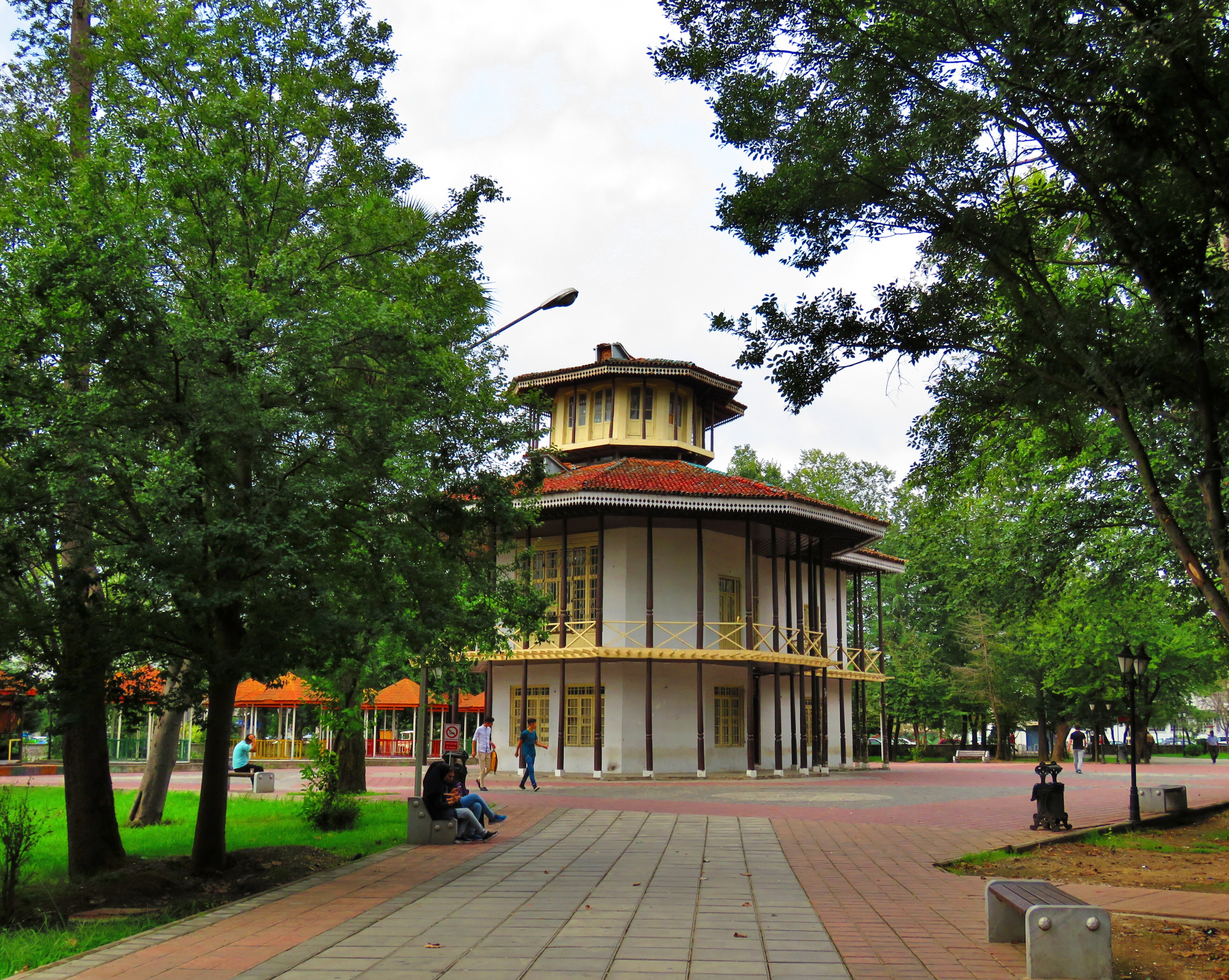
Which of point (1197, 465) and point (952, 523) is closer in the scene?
point (1197, 465)

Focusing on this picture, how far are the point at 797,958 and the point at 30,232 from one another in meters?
9.04

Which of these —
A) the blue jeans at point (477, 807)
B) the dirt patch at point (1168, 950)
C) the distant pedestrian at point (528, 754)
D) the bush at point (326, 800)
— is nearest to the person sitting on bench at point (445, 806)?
the blue jeans at point (477, 807)

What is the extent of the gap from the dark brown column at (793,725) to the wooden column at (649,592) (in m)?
4.91

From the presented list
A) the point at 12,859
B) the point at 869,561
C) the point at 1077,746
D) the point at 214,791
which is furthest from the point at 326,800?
the point at 1077,746

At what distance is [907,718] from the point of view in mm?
51438

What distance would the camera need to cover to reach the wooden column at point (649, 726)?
2606 cm

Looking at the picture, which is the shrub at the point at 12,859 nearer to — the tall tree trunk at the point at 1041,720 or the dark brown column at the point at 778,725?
the dark brown column at the point at 778,725

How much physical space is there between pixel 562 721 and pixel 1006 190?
20.1m

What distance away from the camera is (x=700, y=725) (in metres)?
26.2

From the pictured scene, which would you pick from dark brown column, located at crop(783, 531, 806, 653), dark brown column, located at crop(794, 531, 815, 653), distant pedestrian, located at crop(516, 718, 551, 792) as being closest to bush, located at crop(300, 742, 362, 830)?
distant pedestrian, located at crop(516, 718, 551, 792)

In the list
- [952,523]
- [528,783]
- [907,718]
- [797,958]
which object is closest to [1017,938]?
[797,958]

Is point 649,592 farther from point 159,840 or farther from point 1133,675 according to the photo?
point 159,840

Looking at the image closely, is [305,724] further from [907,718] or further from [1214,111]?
[1214,111]

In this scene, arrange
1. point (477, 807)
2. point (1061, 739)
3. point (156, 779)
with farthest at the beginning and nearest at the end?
1. point (1061, 739)
2. point (156, 779)
3. point (477, 807)
